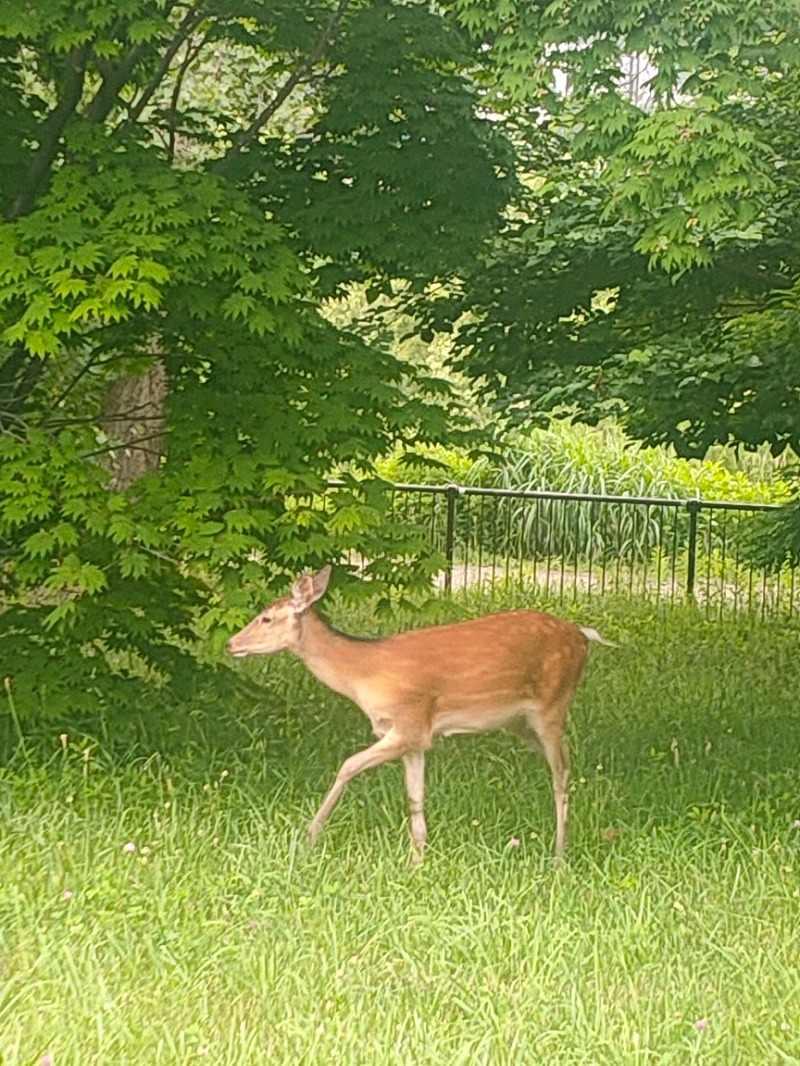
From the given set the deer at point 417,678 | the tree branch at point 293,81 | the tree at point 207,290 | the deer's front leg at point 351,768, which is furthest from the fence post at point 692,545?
the deer's front leg at point 351,768

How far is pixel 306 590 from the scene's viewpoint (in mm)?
6562

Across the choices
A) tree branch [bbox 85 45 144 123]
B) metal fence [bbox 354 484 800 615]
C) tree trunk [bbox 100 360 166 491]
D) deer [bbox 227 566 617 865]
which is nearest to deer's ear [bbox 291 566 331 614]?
deer [bbox 227 566 617 865]

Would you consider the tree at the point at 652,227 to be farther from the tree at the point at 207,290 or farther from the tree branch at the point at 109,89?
the tree branch at the point at 109,89

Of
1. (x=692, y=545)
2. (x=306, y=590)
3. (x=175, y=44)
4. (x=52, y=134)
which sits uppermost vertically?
(x=175, y=44)

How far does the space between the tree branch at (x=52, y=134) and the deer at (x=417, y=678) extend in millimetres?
2071

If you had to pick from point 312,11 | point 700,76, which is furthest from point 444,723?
point 312,11

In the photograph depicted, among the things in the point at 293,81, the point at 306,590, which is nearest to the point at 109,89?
the point at 293,81

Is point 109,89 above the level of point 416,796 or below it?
above

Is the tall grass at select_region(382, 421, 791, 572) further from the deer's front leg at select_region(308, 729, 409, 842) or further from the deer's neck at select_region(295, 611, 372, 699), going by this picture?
the deer's front leg at select_region(308, 729, 409, 842)

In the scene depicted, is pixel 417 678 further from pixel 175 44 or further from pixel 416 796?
pixel 175 44

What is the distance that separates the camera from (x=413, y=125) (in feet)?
25.8

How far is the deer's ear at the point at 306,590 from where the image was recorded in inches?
257

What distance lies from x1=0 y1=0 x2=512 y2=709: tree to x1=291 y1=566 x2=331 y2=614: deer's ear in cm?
36

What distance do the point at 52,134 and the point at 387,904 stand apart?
350 cm
